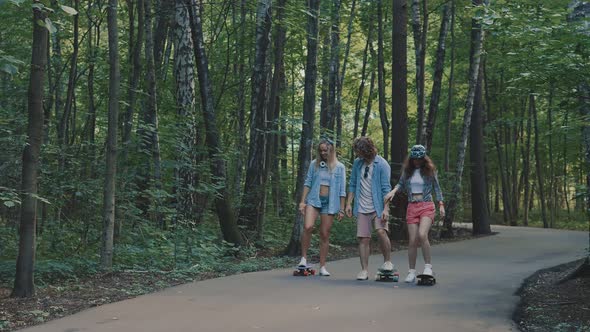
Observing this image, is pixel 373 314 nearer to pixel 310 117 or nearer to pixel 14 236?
pixel 310 117

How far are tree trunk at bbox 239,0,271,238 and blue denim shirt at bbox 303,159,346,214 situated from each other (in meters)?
4.98

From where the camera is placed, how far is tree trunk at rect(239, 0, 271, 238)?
1448 cm

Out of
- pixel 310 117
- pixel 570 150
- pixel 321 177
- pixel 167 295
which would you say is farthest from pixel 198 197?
pixel 570 150

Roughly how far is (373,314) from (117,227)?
6.13 metres

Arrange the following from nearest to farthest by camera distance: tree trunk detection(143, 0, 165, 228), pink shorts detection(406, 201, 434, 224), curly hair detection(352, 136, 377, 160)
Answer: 1. pink shorts detection(406, 201, 434, 224)
2. curly hair detection(352, 136, 377, 160)
3. tree trunk detection(143, 0, 165, 228)

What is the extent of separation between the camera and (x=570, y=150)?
30.9m

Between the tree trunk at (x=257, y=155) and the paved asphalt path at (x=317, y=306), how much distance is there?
4704 mm

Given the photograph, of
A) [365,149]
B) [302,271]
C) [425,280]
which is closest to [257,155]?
[302,271]

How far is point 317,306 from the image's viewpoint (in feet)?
21.8

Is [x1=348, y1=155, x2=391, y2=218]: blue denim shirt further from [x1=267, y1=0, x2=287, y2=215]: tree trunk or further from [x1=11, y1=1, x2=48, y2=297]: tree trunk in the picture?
[x1=11, y1=1, x2=48, y2=297]: tree trunk

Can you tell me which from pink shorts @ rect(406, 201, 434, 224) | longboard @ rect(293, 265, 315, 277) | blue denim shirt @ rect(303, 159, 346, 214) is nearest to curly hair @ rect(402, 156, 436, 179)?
pink shorts @ rect(406, 201, 434, 224)

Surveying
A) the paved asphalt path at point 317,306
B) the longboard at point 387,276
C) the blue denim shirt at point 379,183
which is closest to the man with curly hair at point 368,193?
the blue denim shirt at point 379,183

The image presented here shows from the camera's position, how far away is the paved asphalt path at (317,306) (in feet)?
18.4

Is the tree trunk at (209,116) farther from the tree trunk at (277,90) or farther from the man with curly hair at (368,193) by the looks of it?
the man with curly hair at (368,193)
